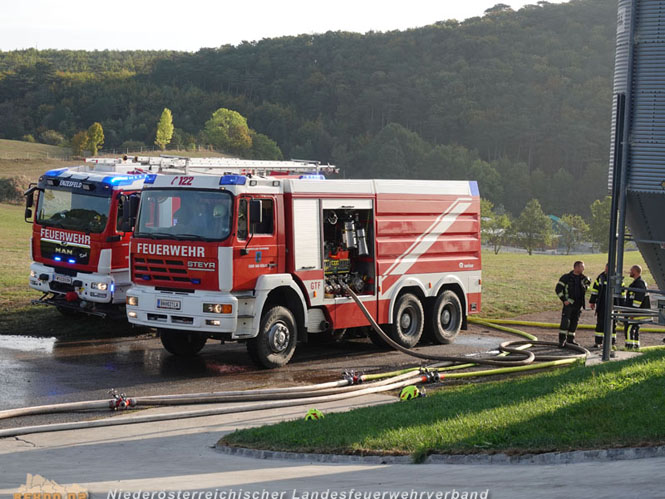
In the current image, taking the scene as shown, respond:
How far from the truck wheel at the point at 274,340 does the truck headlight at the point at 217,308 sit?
702mm

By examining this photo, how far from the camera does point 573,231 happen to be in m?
96.9

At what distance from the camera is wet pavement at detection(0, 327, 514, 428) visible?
11672mm

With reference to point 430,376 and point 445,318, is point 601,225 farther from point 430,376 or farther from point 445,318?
point 430,376

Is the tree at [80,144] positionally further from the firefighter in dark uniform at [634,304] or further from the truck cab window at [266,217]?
the firefighter in dark uniform at [634,304]

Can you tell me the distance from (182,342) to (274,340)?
196cm

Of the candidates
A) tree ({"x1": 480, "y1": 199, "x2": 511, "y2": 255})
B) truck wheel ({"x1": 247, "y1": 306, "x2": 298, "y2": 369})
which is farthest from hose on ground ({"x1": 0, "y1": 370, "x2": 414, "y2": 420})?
tree ({"x1": 480, "y1": 199, "x2": 511, "y2": 255})

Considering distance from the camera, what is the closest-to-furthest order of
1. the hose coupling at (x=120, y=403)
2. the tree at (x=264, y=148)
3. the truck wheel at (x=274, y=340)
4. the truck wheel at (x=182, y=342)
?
the hose coupling at (x=120, y=403), the truck wheel at (x=274, y=340), the truck wheel at (x=182, y=342), the tree at (x=264, y=148)

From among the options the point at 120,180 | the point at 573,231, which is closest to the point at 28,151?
the point at 573,231

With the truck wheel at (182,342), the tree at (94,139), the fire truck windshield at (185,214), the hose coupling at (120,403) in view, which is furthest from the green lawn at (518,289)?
the tree at (94,139)

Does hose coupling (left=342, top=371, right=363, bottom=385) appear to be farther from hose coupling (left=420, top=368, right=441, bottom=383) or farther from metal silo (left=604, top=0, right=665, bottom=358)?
metal silo (left=604, top=0, right=665, bottom=358)

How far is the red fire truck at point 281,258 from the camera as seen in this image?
13.1 metres

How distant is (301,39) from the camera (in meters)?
182

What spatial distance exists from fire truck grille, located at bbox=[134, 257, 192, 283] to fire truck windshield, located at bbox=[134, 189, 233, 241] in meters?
0.40

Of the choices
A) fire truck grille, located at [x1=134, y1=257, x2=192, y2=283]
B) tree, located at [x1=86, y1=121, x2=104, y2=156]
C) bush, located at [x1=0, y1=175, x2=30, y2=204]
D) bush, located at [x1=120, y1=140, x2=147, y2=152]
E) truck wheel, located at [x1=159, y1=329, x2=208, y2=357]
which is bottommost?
truck wheel, located at [x1=159, y1=329, x2=208, y2=357]
